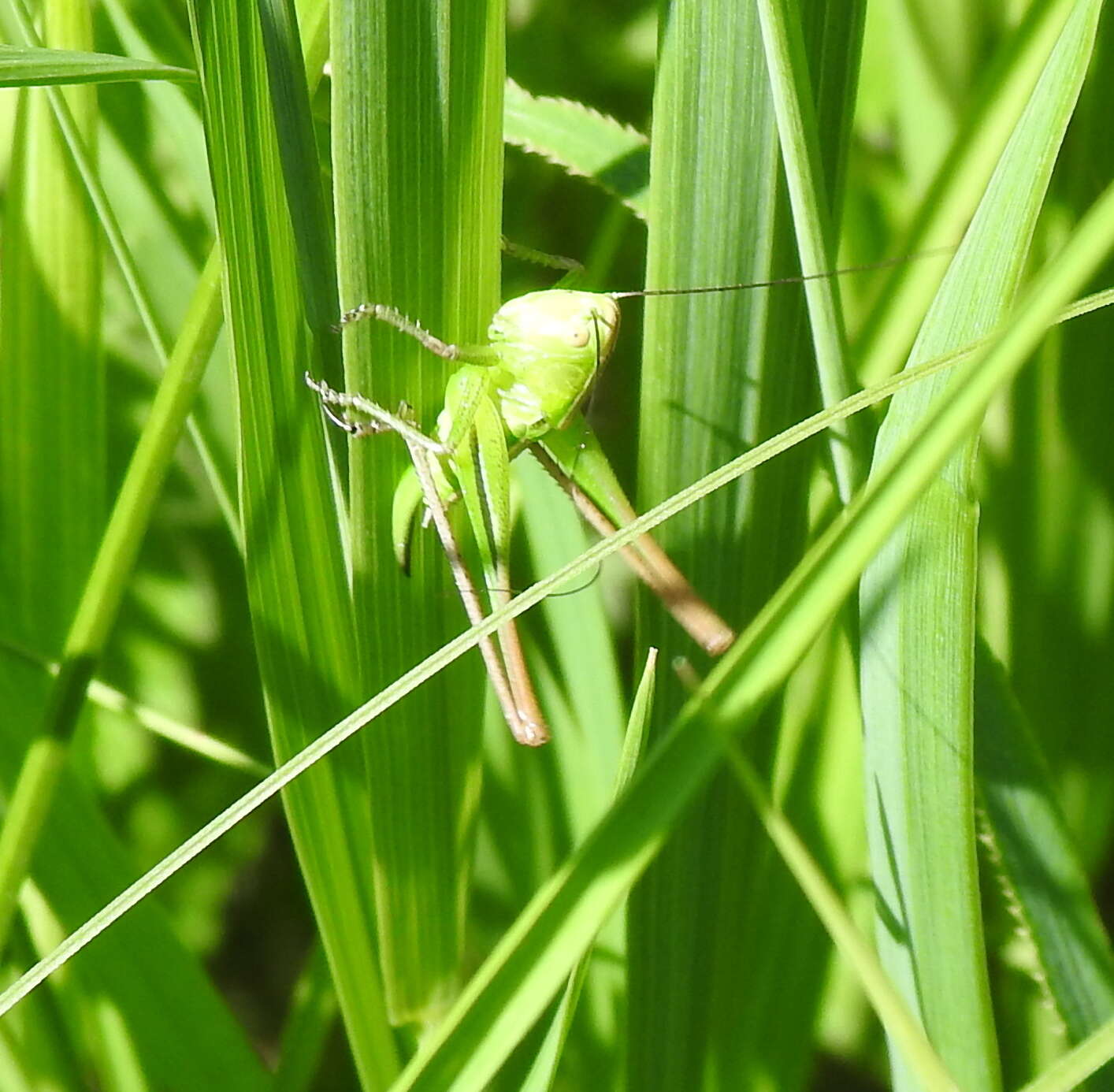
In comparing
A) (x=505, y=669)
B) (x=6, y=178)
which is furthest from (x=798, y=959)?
(x=6, y=178)

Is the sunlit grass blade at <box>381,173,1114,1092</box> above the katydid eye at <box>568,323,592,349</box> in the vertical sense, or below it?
below

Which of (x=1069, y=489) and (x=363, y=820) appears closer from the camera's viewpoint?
(x=363, y=820)

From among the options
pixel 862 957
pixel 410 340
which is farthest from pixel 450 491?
pixel 862 957

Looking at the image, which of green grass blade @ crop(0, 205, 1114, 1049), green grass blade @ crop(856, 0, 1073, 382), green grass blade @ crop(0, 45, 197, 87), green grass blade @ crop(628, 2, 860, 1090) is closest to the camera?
green grass blade @ crop(0, 205, 1114, 1049)

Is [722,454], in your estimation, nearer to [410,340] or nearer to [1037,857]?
[410,340]

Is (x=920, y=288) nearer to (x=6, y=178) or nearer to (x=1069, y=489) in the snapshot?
(x=1069, y=489)

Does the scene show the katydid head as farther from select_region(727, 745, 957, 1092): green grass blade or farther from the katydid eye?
select_region(727, 745, 957, 1092): green grass blade

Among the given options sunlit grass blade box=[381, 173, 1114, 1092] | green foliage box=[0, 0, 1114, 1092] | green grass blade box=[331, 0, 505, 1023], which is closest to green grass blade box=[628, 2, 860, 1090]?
green foliage box=[0, 0, 1114, 1092]
